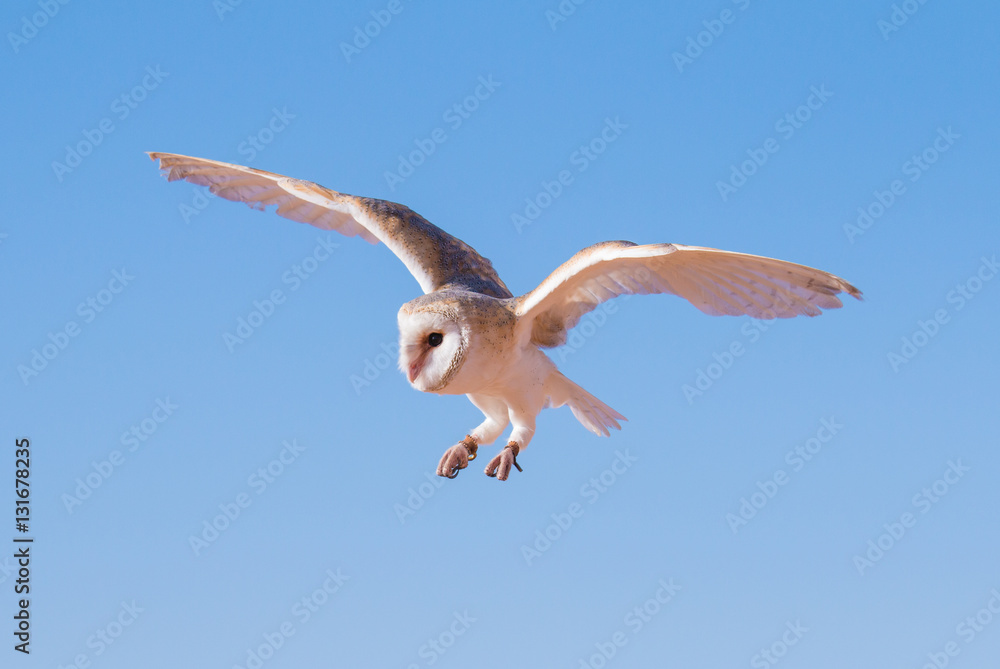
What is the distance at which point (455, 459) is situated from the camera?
6.99 metres

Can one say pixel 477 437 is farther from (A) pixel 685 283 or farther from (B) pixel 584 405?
(A) pixel 685 283

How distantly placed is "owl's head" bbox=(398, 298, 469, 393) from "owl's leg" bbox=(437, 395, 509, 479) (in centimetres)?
74

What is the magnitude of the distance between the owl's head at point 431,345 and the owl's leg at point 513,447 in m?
0.68

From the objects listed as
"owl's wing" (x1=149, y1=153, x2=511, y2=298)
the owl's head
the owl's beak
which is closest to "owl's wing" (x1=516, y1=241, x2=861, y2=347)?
the owl's head

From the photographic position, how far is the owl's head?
631cm

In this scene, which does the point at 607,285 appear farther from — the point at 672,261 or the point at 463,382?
the point at 463,382

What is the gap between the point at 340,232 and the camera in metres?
7.98

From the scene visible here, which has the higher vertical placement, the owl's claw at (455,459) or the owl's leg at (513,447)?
the owl's leg at (513,447)

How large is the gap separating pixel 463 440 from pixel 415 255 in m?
1.21

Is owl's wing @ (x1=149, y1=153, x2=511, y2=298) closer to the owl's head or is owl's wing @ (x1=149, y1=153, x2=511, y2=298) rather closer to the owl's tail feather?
the owl's tail feather

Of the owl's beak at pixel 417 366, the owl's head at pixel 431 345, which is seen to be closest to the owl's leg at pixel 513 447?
the owl's head at pixel 431 345

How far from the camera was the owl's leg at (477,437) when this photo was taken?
22.9 feet

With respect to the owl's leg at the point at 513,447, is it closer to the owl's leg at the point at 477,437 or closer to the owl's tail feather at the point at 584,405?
the owl's leg at the point at 477,437

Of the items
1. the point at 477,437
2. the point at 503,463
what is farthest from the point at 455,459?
the point at 503,463
